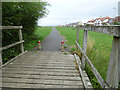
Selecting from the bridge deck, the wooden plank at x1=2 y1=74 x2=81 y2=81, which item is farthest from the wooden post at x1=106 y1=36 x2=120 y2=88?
the wooden plank at x1=2 y1=74 x2=81 y2=81

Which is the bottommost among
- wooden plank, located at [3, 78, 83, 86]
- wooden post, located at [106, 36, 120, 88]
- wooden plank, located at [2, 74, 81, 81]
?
wooden plank, located at [3, 78, 83, 86]

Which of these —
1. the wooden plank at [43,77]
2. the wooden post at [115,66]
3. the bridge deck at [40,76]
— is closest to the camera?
the wooden post at [115,66]

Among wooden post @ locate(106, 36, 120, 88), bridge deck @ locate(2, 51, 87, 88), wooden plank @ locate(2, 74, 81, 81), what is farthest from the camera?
wooden plank @ locate(2, 74, 81, 81)

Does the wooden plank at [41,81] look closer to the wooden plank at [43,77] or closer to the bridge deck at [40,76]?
the bridge deck at [40,76]

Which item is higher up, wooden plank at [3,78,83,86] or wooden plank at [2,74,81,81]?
wooden plank at [2,74,81,81]

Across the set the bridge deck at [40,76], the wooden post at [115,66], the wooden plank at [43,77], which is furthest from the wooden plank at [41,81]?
the wooden post at [115,66]

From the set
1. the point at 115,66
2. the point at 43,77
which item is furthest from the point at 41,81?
the point at 115,66

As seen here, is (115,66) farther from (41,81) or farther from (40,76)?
(40,76)

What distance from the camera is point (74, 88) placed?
7.27ft

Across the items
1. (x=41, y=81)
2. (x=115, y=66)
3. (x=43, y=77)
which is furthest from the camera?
(x=43, y=77)

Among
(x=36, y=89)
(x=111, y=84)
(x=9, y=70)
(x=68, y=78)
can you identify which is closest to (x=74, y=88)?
(x=68, y=78)

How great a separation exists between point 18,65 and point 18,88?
4.27 ft

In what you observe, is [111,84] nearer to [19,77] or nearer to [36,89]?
[36,89]

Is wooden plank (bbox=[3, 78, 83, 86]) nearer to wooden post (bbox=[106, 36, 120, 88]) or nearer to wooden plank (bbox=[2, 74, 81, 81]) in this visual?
wooden plank (bbox=[2, 74, 81, 81])
